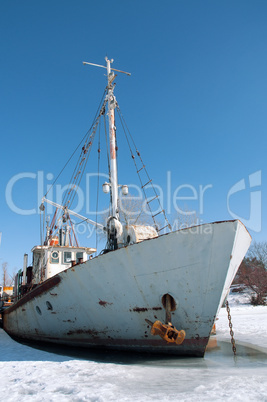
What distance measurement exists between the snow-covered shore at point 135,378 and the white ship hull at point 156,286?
0.61 m

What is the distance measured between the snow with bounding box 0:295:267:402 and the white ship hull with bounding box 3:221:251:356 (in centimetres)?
46

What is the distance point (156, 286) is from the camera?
265 inches

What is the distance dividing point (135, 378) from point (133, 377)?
0.07m

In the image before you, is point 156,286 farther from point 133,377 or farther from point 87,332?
point 87,332

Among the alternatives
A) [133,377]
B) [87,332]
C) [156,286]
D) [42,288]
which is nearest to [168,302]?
[156,286]

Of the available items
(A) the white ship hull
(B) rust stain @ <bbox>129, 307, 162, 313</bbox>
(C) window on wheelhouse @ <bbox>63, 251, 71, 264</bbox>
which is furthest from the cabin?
(B) rust stain @ <bbox>129, 307, 162, 313</bbox>

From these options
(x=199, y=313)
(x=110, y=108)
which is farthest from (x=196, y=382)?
(x=110, y=108)

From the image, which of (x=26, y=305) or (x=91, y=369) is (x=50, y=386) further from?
(x=26, y=305)

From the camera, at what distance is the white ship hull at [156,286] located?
646 cm

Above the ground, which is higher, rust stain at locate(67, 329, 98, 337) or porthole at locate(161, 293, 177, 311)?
porthole at locate(161, 293, 177, 311)

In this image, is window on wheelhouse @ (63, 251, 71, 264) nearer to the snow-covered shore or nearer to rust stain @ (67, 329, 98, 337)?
rust stain @ (67, 329, 98, 337)

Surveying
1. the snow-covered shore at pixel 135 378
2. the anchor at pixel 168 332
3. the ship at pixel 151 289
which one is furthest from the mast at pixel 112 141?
the snow-covered shore at pixel 135 378

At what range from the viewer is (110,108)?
35.7 ft

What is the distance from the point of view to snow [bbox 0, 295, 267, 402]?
13.6ft
